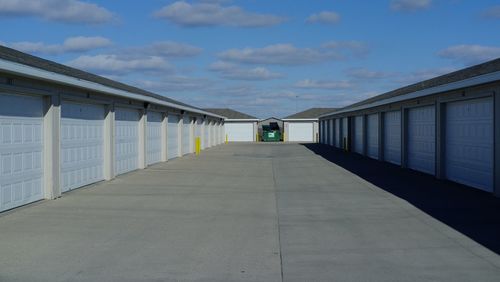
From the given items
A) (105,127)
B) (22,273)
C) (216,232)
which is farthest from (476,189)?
(22,273)

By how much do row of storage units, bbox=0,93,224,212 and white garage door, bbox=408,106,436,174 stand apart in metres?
10.8

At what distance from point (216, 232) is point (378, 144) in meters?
20.7

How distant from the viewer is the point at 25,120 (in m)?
12.4

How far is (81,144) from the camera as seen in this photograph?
52.0 ft

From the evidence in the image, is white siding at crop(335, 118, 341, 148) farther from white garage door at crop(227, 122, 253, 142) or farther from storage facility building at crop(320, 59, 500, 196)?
white garage door at crop(227, 122, 253, 142)

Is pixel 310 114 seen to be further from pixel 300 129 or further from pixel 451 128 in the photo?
pixel 451 128

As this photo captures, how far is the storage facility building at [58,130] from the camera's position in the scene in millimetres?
11641

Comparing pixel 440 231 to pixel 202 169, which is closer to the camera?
pixel 440 231

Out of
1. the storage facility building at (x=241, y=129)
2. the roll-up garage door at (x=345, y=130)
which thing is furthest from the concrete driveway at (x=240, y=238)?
the storage facility building at (x=241, y=129)

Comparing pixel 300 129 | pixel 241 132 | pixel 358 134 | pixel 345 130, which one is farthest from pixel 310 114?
pixel 358 134

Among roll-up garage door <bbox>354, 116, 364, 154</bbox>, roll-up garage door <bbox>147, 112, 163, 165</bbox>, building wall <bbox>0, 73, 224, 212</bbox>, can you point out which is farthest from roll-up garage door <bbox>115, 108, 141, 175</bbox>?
roll-up garage door <bbox>354, 116, 364, 154</bbox>

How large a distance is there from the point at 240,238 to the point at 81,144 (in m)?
8.29

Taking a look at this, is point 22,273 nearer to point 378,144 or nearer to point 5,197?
point 5,197

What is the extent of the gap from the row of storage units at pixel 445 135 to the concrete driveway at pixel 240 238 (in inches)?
47.6
